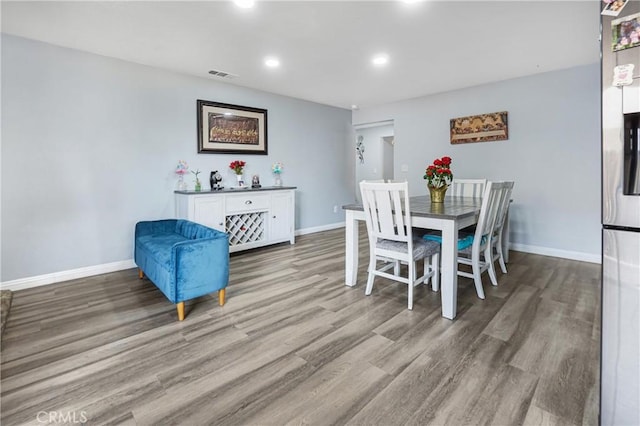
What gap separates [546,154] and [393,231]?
2.92 meters

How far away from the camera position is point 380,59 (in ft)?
11.2

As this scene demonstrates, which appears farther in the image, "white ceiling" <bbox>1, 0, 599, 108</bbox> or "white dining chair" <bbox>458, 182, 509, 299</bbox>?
"white dining chair" <bbox>458, 182, 509, 299</bbox>

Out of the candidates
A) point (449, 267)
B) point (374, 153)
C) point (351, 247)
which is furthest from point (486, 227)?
point (374, 153)

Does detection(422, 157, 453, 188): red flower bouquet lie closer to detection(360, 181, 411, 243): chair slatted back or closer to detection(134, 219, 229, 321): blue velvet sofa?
detection(360, 181, 411, 243): chair slatted back

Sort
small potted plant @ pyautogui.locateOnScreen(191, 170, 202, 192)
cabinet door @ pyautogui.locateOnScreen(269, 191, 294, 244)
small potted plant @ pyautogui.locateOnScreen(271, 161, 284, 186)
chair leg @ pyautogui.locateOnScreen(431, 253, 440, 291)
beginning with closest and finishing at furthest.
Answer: chair leg @ pyautogui.locateOnScreen(431, 253, 440, 291) → small potted plant @ pyautogui.locateOnScreen(191, 170, 202, 192) → cabinet door @ pyautogui.locateOnScreen(269, 191, 294, 244) → small potted plant @ pyautogui.locateOnScreen(271, 161, 284, 186)

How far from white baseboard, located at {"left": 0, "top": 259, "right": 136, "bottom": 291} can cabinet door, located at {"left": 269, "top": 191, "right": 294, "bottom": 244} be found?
6.08ft

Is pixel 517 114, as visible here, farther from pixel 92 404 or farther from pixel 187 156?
pixel 92 404

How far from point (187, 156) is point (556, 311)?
4238mm

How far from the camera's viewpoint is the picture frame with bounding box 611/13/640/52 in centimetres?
99

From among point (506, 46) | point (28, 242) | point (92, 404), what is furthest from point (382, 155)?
point (92, 404)

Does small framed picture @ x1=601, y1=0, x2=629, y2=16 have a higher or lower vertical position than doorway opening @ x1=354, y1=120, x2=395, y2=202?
lower

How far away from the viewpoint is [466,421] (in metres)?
1.32

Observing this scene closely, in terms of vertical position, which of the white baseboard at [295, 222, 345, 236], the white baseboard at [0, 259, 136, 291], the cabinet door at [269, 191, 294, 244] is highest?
the cabinet door at [269, 191, 294, 244]

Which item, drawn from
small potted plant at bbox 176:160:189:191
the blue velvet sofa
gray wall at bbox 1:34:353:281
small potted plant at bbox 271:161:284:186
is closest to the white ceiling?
gray wall at bbox 1:34:353:281
